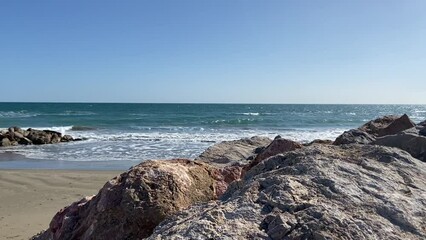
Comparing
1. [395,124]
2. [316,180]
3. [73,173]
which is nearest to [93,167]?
[73,173]

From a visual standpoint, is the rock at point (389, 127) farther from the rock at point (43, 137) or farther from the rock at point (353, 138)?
the rock at point (43, 137)

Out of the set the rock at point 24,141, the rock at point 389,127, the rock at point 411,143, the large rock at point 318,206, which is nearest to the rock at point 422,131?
the rock at point 389,127

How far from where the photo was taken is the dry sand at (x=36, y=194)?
20.0 feet

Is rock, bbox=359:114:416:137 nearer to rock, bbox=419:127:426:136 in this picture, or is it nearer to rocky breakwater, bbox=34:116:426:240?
rock, bbox=419:127:426:136

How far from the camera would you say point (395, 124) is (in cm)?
593

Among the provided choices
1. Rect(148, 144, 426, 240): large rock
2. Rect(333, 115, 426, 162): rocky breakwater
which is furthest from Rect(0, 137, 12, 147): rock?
Rect(148, 144, 426, 240): large rock

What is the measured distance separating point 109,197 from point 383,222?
1596mm

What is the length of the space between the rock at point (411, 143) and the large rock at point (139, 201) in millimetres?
1561

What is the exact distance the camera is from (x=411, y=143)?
337 cm

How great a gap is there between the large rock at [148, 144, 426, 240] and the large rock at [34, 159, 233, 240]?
45cm

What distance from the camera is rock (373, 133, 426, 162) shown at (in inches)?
125

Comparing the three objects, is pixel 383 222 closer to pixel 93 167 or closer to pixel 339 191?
pixel 339 191

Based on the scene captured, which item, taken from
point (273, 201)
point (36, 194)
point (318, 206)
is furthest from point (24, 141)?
point (318, 206)

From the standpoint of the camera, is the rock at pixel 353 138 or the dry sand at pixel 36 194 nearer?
the rock at pixel 353 138
